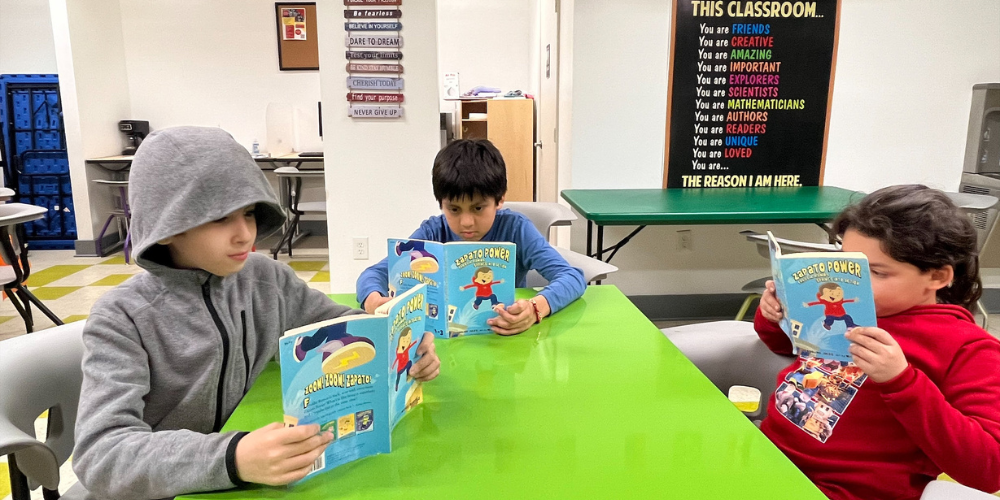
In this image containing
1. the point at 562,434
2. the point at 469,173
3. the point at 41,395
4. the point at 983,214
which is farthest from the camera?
the point at 983,214

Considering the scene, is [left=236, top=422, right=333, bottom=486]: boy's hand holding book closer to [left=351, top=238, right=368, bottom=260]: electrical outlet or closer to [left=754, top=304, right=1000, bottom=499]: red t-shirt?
[left=754, top=304, right=1000, bottom=499]: red t-shirt

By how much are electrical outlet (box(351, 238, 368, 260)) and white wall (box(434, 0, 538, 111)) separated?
3.23 metres

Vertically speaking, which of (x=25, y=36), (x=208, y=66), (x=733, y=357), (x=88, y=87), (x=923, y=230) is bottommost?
(x=733, y=357)

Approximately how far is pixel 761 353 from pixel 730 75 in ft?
8.37

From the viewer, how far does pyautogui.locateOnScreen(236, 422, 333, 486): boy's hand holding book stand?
0.73 meters

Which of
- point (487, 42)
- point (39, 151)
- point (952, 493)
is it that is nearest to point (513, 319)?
point (952, 493)

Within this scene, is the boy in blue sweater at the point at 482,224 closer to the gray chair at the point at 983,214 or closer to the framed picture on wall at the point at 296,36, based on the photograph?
the gray chair at the point at 983,214

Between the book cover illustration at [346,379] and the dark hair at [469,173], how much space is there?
800mm

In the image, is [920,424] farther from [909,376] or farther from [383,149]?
[383,149]

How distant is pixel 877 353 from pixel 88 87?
620cm

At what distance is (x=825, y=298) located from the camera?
0.93 m

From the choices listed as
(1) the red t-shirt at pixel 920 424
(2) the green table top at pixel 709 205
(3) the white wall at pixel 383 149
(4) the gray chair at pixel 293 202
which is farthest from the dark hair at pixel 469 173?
(4) the gray chair at pixel 293 202

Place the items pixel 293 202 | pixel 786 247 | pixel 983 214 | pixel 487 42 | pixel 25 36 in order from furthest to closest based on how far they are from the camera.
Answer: pixel 487 42, pixel 25 36, pixel 293 202, pixel 983 214, pixel 786 247

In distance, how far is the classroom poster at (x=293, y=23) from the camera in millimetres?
5941
